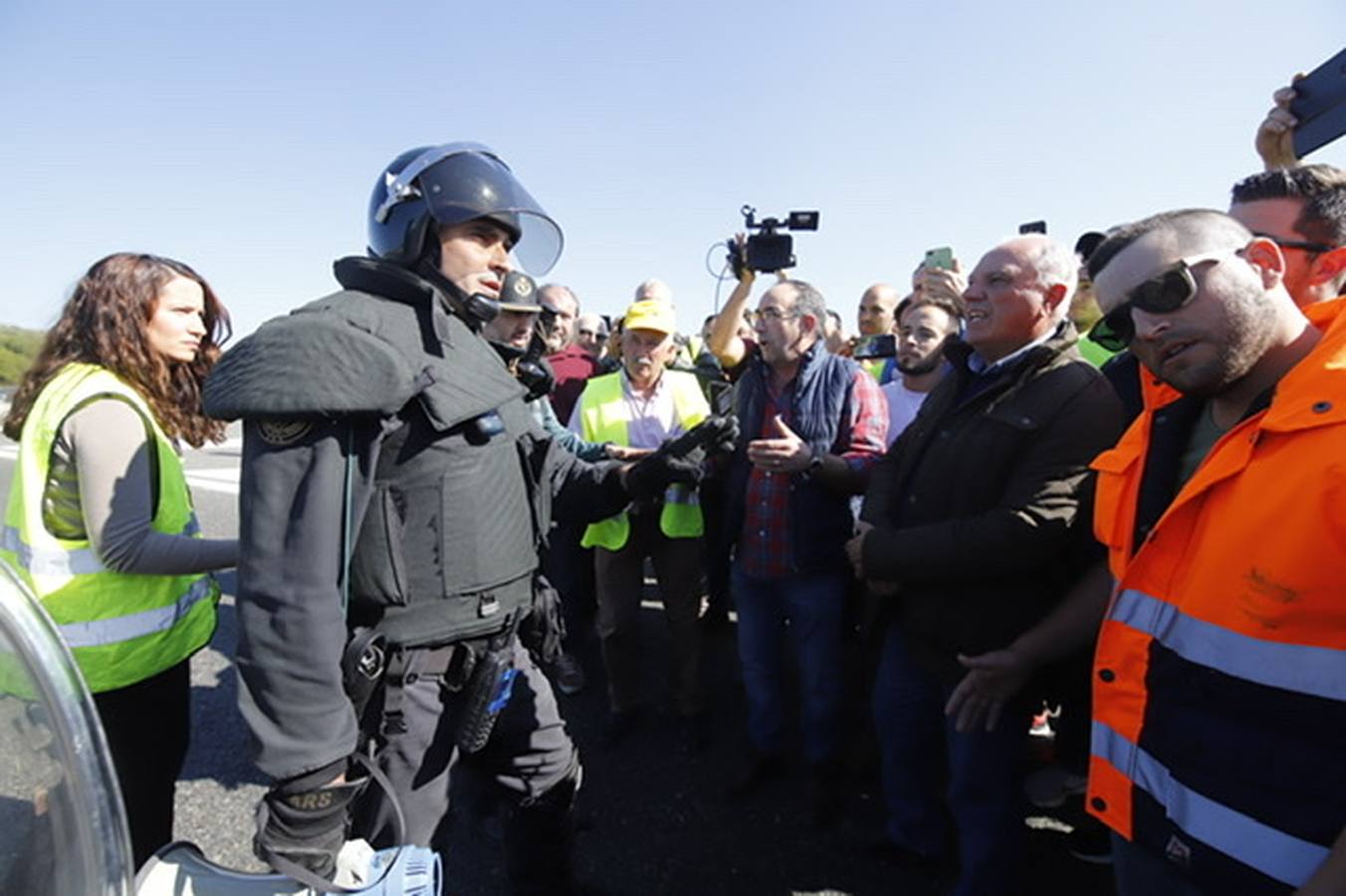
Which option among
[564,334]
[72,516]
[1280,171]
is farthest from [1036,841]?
[564,334]

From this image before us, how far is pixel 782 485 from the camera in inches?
110

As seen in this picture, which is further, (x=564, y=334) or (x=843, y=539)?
(x=564, y=334)

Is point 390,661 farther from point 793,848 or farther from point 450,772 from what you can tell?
point 793,848

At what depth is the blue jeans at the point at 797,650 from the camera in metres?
2.73

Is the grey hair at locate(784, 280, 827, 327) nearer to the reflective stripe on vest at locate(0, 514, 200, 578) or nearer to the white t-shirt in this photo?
the white t-shirt

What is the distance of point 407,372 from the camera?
1333 millimetres

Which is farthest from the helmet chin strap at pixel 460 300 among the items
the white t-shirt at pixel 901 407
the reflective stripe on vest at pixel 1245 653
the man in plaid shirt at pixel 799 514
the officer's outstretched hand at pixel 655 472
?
the white t-shirt at pixel 901 407

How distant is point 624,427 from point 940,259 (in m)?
1.89

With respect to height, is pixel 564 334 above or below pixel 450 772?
above

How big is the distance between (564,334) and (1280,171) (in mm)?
3968

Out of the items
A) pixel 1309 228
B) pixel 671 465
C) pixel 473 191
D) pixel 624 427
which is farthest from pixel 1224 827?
pixel 624 427

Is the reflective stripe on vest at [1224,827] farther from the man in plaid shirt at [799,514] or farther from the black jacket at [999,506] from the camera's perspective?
the man in plaid shirt at [799,514]

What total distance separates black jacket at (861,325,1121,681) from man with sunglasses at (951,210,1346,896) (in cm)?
33

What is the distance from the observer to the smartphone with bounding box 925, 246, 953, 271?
3.33 meters
